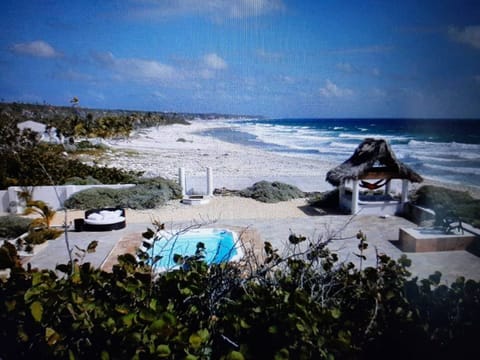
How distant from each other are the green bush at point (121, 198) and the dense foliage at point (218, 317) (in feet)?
27.0

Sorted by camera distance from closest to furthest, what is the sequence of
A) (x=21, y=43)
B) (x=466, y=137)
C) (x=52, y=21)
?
(x=21, y=43) < (x=52, y=21) < (x=466, y=137)

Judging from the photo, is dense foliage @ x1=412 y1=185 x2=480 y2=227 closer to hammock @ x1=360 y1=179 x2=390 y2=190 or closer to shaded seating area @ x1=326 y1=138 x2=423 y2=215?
shaded seating area @ x1=326 y1=138 x2=423 y2=215

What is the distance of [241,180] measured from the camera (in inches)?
487

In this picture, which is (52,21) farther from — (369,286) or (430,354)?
(430,354)

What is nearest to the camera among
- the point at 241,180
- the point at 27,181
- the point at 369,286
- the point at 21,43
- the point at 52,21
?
the point at 369,286

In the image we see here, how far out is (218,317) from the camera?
1.72 meters

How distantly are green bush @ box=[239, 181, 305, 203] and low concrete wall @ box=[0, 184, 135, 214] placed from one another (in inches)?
152

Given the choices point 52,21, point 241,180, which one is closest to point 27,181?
point 241,180

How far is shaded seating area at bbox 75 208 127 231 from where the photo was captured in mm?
7293

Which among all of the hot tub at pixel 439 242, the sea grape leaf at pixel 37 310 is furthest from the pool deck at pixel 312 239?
the sea grape leaf at pixel 37 310

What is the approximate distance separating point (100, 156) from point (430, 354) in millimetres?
21105

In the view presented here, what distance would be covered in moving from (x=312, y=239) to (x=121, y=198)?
6.23 metres

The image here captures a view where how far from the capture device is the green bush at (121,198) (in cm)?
961

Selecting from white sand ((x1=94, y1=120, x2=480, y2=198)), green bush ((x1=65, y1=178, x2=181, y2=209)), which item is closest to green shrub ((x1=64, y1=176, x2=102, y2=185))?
green bush ((x1=65, y1=178, x2=181, y2=209))
